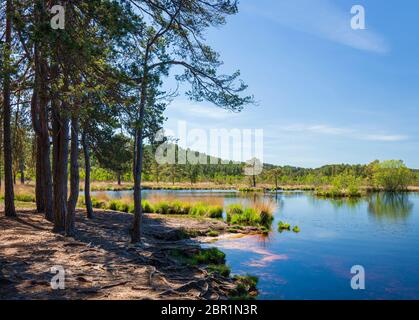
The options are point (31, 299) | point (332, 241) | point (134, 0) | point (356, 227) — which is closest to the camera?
point (31, 299)

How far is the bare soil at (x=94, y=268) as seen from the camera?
584 centimetres

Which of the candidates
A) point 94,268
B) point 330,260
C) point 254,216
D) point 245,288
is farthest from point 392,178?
point 94,268

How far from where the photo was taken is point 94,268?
723cm

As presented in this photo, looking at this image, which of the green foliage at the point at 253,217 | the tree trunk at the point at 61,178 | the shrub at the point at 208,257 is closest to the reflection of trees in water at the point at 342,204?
the green foliage at the point at 253,217

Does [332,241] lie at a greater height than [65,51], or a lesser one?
lesser

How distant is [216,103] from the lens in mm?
11156

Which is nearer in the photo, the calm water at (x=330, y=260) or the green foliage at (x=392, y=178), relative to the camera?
the calm water at (x=330, y=260)

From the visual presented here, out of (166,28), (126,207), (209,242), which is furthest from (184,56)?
(126,207)

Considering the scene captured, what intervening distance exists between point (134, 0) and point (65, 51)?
3.43 meters

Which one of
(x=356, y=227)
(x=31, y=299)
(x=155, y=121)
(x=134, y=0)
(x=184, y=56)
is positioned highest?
(x=134, y=0)

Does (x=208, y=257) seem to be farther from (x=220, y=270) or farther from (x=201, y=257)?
(x=220, y=270)

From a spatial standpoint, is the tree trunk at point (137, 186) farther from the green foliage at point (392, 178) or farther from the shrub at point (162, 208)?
the green foliage at point (392, 178)

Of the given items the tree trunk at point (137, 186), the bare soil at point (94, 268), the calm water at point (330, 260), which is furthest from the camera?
the tree trunk at point (137, 186)
